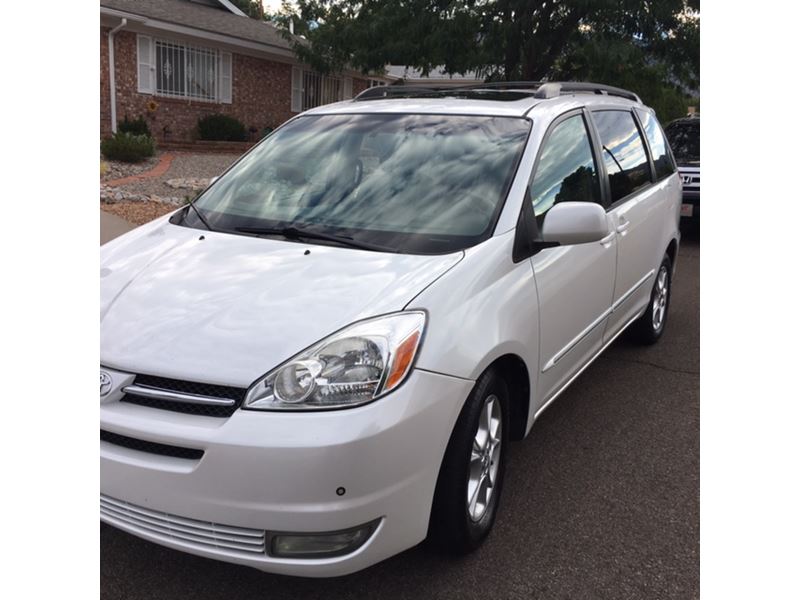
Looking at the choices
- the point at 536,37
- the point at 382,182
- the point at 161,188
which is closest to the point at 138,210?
the point at 161,188

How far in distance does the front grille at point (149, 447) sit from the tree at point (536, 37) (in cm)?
1324

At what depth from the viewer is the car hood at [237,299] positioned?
2.50 metres

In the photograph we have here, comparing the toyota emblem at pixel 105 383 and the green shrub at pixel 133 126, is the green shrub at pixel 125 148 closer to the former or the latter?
the green shrub at pixel 133 126

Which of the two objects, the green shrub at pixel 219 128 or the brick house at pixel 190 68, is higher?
the brick house at pixel 190 68

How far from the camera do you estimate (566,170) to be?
12.7ft

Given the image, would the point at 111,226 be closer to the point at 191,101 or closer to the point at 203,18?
the point at 191,101

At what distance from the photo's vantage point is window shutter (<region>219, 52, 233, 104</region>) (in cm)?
2164

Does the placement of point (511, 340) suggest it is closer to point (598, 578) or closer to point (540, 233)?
point (540, 233)

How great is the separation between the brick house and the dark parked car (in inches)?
503

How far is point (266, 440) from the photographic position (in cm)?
230

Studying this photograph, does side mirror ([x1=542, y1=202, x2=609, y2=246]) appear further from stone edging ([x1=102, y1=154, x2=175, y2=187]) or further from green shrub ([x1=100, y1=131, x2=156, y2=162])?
green shrub ([x1=100, y1=131, x2=156, y2=162])

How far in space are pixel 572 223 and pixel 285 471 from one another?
1660 millimetres

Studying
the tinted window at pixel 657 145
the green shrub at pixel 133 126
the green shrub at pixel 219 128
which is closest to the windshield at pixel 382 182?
the tinted window at pixel 657 145

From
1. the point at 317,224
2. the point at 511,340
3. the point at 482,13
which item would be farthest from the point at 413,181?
the point at 482,13
